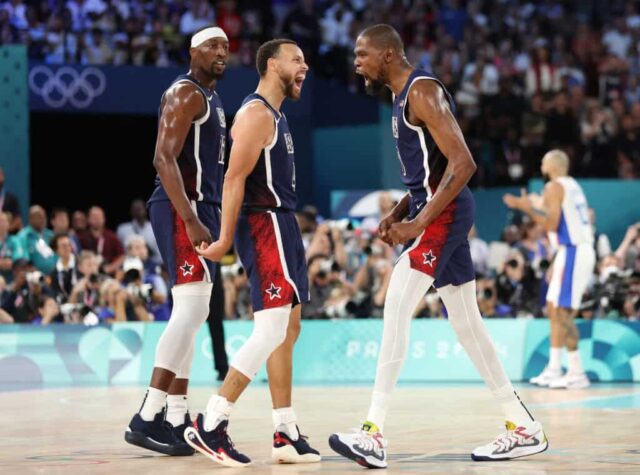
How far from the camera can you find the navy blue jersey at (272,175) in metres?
7.23

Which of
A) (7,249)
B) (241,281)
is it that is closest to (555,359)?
(241,281)

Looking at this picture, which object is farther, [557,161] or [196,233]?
[557,161]

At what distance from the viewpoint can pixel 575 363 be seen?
12867 mm

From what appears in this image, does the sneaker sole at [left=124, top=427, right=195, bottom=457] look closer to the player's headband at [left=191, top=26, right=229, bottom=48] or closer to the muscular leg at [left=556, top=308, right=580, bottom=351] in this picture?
the player's headband at [left=191, top=26, right=229, bottom=48]

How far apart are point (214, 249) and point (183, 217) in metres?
0.33

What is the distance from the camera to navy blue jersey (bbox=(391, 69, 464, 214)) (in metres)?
7.05

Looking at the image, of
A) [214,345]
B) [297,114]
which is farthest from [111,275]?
[297,114]

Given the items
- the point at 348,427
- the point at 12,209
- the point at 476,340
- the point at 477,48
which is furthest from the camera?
the point at 477,48

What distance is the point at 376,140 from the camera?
2231cm

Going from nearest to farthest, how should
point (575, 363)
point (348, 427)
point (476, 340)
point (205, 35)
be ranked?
1. point (476, 340)
2. point (205, 35)
3. point (348, 427)
4. point (575, 363)

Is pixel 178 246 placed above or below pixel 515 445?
above

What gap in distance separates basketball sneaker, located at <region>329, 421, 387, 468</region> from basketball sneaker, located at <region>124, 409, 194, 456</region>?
111 cm

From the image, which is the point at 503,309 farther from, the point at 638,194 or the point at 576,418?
the point at 576,418

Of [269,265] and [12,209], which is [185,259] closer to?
[269,265]
